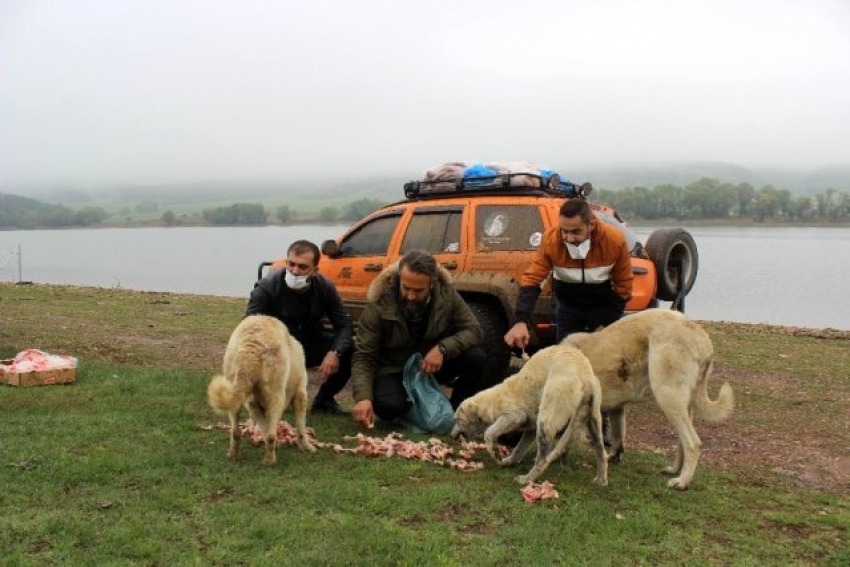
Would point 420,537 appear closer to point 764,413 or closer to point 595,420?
point 595,420

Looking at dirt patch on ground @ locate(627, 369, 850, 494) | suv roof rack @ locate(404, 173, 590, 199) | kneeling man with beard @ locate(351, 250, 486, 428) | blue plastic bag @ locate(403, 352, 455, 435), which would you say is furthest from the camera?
suv roof rack @ locate(404, 173, 590, 199)

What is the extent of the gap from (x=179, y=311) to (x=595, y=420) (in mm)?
13220

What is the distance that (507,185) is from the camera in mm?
8125

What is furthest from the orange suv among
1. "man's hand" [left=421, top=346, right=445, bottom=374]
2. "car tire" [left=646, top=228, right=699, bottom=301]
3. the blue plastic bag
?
"man's hand" [left=421, top=346, right=445, bottom=374]

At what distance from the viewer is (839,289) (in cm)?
2745

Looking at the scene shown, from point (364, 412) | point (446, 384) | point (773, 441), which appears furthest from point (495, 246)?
point (773, 441)

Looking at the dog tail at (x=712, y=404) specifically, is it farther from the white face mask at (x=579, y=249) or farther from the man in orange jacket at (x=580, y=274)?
the white face mask at (x=579, y=249)

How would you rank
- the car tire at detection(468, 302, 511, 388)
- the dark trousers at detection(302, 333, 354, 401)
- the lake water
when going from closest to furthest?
the dark trousers at detection(302, 333, 354, 401) → the car tire at detection(468, 302, 511, 388) → the lake water

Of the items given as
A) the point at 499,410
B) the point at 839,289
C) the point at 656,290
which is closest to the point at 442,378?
the point at 499,410

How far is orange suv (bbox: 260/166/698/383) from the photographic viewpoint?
7.52 m

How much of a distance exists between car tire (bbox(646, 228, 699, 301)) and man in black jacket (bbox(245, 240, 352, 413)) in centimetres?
349

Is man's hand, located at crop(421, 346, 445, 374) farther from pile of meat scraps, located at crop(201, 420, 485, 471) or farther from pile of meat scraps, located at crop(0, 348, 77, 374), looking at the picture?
pile of meat scraps, located at crop(0, 348, 77, 374)

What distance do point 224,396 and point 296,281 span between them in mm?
1716

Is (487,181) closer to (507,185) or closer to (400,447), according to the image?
(507,185)
